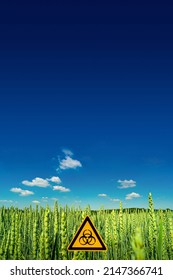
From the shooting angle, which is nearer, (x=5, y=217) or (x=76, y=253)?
(x=76, y=253)

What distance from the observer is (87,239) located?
2.85 meters

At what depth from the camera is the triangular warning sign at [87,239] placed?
9.13 ft

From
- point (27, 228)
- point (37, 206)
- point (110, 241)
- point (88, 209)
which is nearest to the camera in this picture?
point (110, 241)

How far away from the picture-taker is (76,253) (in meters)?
2.69

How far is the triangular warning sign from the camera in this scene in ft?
9.13

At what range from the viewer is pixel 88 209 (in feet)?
12.7
